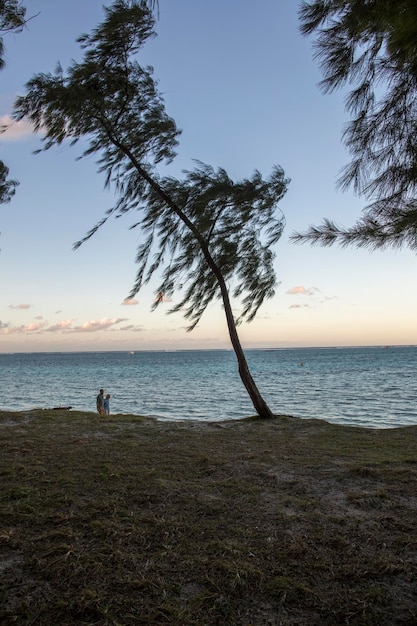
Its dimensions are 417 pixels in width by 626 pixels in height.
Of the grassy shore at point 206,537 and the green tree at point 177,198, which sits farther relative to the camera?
the green tree at point 177,198

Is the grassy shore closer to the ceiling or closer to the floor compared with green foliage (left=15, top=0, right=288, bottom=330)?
closer to the floor

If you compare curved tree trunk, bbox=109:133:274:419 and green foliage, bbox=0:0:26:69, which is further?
curved tree trunk, bbox=109:133:274:419

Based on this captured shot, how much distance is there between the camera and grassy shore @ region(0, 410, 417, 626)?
2766 millimetres

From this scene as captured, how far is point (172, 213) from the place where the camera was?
38.9 ft

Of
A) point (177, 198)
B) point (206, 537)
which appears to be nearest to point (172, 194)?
point (177, 198)

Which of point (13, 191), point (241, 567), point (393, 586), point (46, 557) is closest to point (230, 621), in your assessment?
point (241, 567)

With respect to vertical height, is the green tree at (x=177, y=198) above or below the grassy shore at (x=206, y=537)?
above

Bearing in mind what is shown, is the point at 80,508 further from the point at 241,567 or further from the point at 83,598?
the point at 241,567

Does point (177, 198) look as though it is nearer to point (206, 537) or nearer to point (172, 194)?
point (172, 194)

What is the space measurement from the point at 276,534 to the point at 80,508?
201 centimetres

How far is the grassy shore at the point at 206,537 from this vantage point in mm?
2766

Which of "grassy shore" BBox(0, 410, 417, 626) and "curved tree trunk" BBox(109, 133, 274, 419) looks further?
"curved tree trunk" BBox(109, 133, 274, 419)

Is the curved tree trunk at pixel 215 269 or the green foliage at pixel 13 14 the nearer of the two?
the green foliage at pixel 13 14

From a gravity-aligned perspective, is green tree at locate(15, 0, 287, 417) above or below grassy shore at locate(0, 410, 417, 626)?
above
